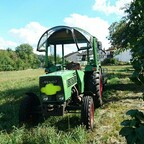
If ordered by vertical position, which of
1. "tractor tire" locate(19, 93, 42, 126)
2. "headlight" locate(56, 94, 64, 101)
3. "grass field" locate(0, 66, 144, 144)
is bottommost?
"grass field" locate(0, 66, 144, 144)

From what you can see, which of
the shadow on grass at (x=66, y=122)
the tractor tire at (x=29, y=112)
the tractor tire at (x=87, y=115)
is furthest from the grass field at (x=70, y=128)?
the tractor tire at (x=29, y=112)

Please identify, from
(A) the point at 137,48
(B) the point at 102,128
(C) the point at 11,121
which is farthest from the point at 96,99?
(A) the point at 137,48

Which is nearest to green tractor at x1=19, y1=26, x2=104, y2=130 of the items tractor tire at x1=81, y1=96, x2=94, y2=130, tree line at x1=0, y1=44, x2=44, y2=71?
tractor tire at x1=81, y1=96, x2=94, y2=130

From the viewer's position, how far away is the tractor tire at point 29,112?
7008 millimetres

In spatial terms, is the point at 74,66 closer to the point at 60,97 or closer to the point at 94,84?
the point at 94,84

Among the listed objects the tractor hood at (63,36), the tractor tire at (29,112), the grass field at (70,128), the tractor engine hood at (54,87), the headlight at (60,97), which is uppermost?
the tractor hood at (63,36)

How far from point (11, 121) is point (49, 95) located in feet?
5.39

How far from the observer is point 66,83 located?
6.61m

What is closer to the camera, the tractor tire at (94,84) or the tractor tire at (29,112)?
the tractor tire at (29,112)

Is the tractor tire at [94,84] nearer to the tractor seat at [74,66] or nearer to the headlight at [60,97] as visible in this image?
the tractor seat at [74,66]

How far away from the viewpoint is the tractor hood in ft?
24.7

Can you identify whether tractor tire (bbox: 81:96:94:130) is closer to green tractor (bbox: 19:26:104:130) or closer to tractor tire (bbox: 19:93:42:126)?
green tractor (bbox: 19:26:104:130)

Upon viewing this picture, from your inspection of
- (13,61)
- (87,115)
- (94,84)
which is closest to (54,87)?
(87,115)

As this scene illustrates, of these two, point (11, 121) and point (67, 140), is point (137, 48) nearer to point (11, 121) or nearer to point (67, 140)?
point (67, 140)
